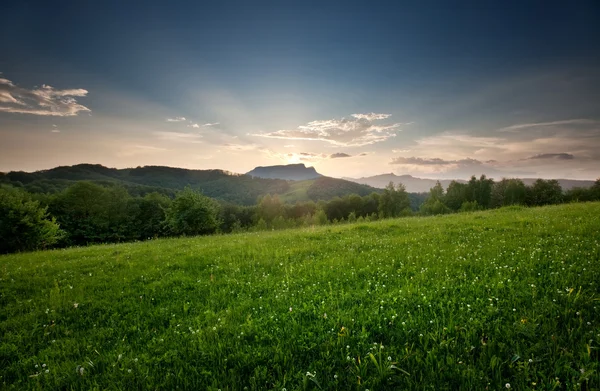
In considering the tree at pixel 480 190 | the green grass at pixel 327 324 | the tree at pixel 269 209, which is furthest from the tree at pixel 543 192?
the green grass at pixel 327 324

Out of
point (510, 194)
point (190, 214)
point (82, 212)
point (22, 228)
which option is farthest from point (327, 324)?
point (510, 194)

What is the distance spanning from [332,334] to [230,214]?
113 metres

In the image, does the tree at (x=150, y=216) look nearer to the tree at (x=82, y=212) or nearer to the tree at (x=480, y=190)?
the tree at (x=82, y=212)

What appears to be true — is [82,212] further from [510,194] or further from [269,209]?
[510,194]

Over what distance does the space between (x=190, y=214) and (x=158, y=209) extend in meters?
39.6

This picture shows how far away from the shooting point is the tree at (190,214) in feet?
110

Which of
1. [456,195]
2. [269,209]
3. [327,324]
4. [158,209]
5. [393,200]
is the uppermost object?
[456,195]

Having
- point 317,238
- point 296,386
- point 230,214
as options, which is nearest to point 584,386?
point 296,386

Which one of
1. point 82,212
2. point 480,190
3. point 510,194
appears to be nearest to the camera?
point 82,212

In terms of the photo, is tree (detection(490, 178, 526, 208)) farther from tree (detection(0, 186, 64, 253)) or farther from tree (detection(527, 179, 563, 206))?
tree (detection(0, 186, 64, 253))

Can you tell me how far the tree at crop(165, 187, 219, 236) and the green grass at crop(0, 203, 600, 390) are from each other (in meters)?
24.0

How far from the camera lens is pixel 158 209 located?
66.5m

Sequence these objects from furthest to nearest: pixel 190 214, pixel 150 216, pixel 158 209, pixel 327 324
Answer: pixel 158 209, pixel 150 216, pixel 190 214, pixel 327 324

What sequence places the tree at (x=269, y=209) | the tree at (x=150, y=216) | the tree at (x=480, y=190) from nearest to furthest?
1. the tree at (x=150, y=216)
2. the tree at (x=480, y=190)
3. the tree at (x=269, y=209)
